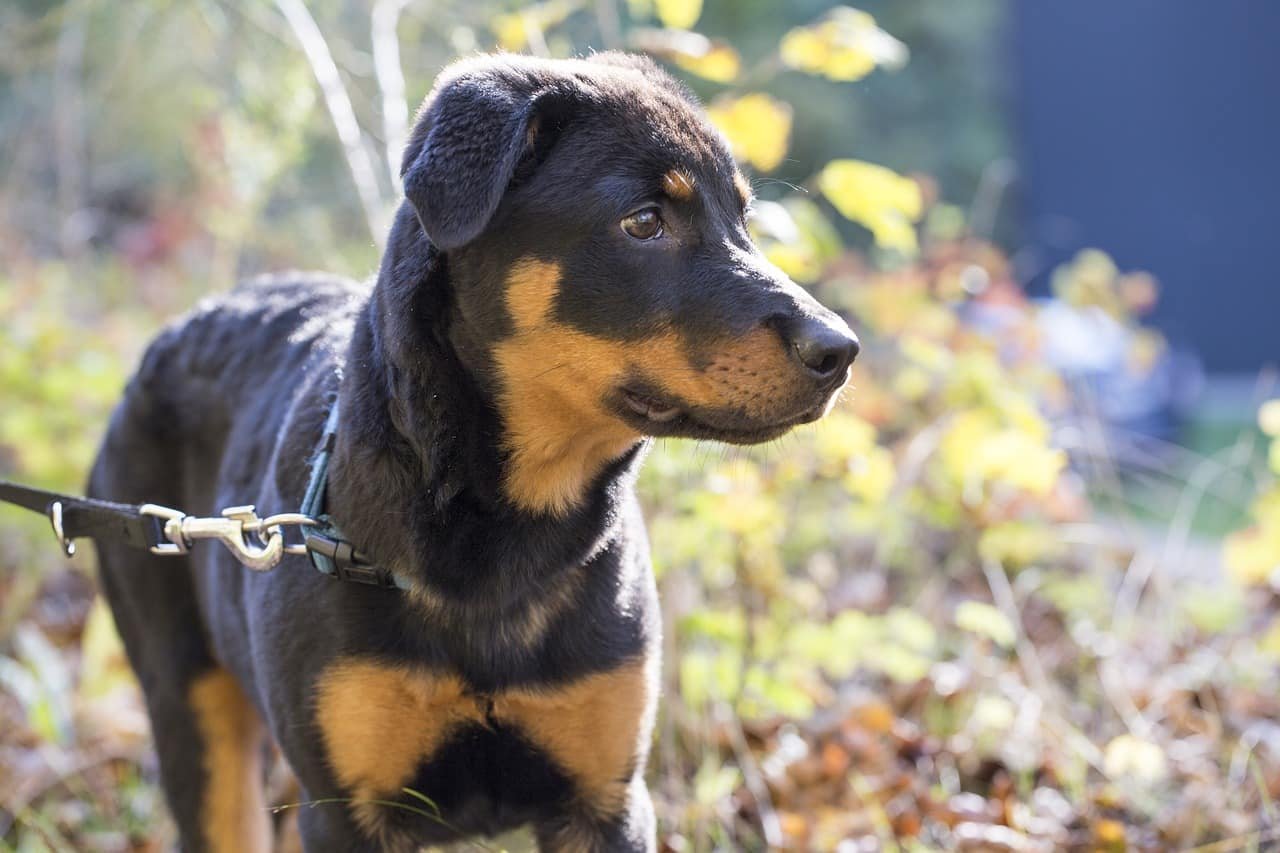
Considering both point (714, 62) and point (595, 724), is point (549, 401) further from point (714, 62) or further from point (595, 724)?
point (714, 62)

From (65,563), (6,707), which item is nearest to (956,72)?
(65,563)

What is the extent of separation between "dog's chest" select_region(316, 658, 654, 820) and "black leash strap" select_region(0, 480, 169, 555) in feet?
1.78

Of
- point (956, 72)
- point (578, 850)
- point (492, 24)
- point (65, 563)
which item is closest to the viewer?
point (578, 850)

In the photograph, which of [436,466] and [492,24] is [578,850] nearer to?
[436,466]

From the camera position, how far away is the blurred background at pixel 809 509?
4.22 m

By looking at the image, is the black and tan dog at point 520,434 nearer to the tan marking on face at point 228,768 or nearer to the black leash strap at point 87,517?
the black leash strap at point 87,517

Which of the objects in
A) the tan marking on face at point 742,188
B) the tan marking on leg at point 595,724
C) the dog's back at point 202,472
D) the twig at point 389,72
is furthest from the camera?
the twig at point 389,72

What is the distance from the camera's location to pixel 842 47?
166 inches

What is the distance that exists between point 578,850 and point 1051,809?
1.85 meters

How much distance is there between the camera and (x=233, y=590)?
3352 mm

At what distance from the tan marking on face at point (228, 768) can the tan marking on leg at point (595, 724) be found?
1.12 meters

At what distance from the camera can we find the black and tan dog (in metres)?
2.65

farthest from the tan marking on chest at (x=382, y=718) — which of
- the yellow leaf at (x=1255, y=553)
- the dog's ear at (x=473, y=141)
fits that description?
the yellow leaf at (x=1255, y=553)

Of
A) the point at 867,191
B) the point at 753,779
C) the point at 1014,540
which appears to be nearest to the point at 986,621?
the point at 753,779
